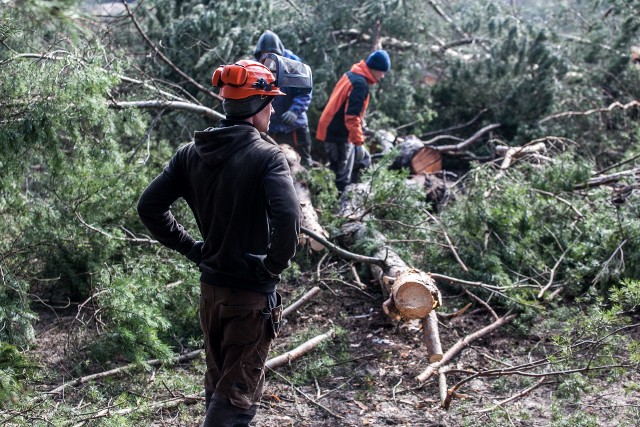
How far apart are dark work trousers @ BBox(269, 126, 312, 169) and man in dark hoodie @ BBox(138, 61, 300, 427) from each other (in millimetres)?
4765

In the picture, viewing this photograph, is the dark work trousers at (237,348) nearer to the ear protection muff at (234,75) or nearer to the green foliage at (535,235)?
the ear protection muff at (234,75)

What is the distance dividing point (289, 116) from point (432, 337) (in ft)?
11.3

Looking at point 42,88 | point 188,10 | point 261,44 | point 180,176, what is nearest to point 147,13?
point 188,10

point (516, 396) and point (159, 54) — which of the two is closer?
point (516, 396)

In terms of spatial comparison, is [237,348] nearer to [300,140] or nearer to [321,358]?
[321,358]

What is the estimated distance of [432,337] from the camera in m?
5.38

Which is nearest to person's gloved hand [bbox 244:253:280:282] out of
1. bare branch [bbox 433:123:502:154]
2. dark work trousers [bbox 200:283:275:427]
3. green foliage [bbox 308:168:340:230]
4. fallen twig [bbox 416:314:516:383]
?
dark work trousers [bbox 200:283:275:427]

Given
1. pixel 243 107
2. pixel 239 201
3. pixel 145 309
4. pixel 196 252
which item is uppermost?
pixel 243 107

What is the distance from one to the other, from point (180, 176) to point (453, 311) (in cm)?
343

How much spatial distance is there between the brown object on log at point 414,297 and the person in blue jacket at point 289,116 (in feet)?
10.1

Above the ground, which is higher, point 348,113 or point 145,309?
point 348,113

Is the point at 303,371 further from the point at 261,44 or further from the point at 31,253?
the point at 261,44

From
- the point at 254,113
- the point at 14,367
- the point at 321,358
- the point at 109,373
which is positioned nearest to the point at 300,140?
the point at 321,358

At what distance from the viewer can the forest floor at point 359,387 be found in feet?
14.9
